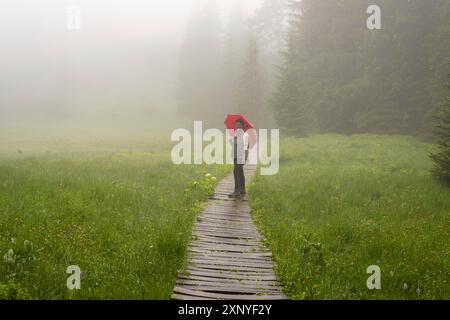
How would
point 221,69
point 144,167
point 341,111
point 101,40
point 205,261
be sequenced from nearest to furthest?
1. point 205,261
2. point 144,167
3. point 341,111
4. point 221,69
5. point 101,40

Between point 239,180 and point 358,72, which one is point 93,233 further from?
point 358,72

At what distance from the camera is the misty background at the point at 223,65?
4000 centimetres

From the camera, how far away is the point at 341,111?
141 ft

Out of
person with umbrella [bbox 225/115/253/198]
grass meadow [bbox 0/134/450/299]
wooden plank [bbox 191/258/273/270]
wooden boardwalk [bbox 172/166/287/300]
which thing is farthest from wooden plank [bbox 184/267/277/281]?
person with umbrella [bbox 225/115/253/198]

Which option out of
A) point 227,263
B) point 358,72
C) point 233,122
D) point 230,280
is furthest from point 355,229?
point 358,72

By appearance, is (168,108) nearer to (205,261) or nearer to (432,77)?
(432,77)

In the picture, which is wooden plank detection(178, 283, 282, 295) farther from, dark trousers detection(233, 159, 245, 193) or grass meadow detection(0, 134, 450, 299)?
dark trousers detection(233, 159, 245, 193)

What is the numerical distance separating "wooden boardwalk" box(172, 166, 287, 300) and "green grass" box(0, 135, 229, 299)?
32 centimetres

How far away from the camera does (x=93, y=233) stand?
30.4 ft

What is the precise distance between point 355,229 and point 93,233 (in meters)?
6.01

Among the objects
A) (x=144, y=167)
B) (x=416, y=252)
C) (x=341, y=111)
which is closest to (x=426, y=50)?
(x=341, y=111)

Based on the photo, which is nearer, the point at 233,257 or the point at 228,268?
the point at 228,268

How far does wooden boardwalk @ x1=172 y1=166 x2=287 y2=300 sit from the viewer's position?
7258 millimetres

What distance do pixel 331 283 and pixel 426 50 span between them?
122ft
